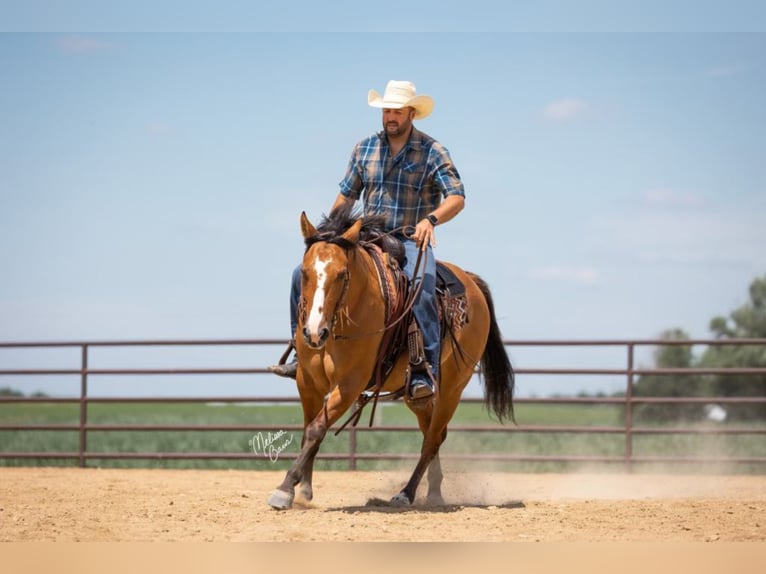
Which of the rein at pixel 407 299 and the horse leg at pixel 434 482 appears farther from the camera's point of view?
the horse leg at pixel 434 482

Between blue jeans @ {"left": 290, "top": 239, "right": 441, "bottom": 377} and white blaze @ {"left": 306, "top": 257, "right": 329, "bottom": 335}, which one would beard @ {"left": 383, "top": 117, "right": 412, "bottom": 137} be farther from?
white blaze @ {"left": 306, "top": 257, "right": 329, "bottom": 335}

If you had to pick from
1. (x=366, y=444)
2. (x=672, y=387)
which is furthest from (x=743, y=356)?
(x=366, y=444)

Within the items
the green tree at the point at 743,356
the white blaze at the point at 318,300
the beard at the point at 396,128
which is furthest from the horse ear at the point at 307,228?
the green tree at the point at 743,356

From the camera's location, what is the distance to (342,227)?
574 centimetres

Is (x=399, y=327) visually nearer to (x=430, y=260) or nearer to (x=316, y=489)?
(x=430, y=260)

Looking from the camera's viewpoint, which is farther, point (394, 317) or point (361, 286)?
point (394, 317)

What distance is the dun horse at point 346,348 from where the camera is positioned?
5.37 m

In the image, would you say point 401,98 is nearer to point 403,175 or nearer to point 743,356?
point 403,175

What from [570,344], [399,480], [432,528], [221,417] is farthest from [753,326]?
[432,528]

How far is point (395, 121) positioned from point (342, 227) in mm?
1018

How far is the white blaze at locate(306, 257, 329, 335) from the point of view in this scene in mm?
5199

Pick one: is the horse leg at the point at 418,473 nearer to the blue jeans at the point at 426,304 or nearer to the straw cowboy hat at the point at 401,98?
the blue jeans at the point at 426,304

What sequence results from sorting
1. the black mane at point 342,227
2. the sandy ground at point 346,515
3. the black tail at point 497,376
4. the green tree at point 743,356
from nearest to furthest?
1. the sandy ground at point 346,515
2. the black mane at point 342,227
3. the black tail at point 497,376
4. the green tree at point 743,356

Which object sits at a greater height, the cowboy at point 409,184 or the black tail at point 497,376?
the cowboy at point 409,184
